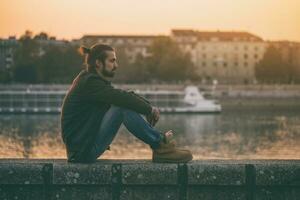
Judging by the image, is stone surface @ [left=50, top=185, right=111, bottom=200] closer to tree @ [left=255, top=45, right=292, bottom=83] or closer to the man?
the man

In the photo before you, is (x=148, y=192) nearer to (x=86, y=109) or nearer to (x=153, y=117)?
(x=153, y=117)

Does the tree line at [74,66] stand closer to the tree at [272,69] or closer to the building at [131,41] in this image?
the tree at [272,69]

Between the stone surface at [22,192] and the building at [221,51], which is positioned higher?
the building at [221,51]

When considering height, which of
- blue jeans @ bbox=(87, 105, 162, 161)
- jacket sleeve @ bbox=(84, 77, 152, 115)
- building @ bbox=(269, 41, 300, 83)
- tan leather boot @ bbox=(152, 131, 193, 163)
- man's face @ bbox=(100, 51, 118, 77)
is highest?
building @ bbox=(269, 41, 300, 83)

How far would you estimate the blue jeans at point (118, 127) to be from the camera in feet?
24.4

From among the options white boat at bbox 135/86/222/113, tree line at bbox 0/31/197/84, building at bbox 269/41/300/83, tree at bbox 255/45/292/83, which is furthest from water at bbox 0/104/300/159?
building at bbox 269/41/300/83

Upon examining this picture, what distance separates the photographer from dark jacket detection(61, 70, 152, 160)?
747 centimetres

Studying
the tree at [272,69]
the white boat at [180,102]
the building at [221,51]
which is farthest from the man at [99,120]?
the building at [221,51]

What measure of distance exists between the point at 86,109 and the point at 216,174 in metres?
1.68

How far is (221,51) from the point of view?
147250 mm

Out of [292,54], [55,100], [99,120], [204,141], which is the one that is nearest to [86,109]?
[99,120]

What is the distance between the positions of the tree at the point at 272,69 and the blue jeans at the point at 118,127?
108 m

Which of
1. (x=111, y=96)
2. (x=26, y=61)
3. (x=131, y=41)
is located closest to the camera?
(x=111, y=96)

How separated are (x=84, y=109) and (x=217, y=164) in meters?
1.66
